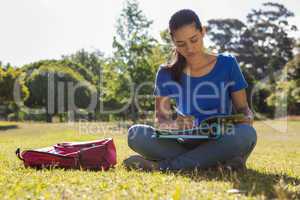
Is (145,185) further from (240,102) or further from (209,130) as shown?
(240,102)

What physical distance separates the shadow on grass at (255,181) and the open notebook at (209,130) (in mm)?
376

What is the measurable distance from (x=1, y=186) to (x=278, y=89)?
132 feet

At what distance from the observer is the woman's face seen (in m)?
4.88

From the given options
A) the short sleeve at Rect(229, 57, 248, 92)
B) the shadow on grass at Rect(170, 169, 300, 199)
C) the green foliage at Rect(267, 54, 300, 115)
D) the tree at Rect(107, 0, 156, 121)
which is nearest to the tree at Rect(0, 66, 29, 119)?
the tree at Rect(107, 0, 156, 121)

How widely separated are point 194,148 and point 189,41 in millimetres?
1196

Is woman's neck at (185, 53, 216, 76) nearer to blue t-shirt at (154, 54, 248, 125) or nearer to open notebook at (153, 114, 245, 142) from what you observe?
blue t-shirt at (154, 54, 248, 125)

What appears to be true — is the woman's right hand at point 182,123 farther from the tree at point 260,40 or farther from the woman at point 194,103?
the tree at point 260,40

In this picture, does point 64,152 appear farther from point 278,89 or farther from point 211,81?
point 278,89

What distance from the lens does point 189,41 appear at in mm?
4957

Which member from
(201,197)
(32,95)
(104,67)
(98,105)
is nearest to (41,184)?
(201,197)

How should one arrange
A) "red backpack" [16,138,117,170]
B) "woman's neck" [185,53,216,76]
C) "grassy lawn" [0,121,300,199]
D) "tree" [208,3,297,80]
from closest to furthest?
"grassy lawn" [0,121,300,199]
"woman's neck" [185,53,216,76]
"red backpack" [16,138,117,170]
"tree" [208,3,297,80]

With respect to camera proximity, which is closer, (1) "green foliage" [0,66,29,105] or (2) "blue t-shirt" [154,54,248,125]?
(2) "blue t-shirt" [154,54,248,125]

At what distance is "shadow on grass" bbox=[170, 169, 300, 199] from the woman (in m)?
0.22

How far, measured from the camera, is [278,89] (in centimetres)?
4162
